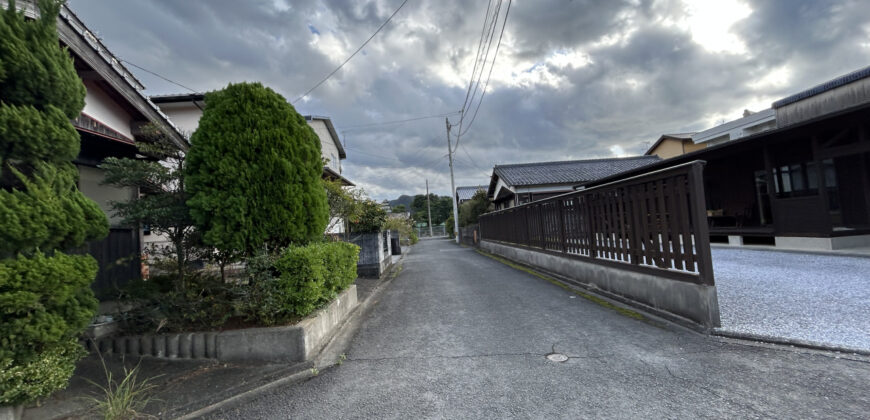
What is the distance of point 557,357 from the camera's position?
308 centimetres

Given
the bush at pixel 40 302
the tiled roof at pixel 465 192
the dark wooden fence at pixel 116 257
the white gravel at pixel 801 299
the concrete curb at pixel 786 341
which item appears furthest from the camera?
the tiled roof at pixel 465 192

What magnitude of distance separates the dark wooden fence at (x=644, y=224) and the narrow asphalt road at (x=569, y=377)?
0.84 meters

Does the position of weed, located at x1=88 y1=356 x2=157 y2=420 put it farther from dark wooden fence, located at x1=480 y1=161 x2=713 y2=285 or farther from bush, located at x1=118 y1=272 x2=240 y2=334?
dark wooden fence, located at x1=480 y1=161 x2=713 y2=285

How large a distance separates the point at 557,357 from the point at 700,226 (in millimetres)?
2142

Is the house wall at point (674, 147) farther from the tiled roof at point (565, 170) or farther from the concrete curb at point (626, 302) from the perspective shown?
the concrete curb at point (626, 302)

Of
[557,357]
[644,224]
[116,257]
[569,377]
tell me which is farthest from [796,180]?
[116,257]

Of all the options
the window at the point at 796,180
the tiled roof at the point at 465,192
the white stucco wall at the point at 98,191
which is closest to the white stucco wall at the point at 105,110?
the white stucco wall at the point at 98,191

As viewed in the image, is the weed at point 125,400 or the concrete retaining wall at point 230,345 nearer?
the weed at point 125,400

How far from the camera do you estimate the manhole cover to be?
3.01 meters

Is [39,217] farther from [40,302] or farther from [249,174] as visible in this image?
[249,174]

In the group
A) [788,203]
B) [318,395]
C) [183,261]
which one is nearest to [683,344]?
[318,395]

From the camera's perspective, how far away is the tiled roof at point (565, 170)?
1804cm

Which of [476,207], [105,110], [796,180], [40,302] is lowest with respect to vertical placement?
[40,302]

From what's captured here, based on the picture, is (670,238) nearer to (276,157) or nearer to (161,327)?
(276,157)
